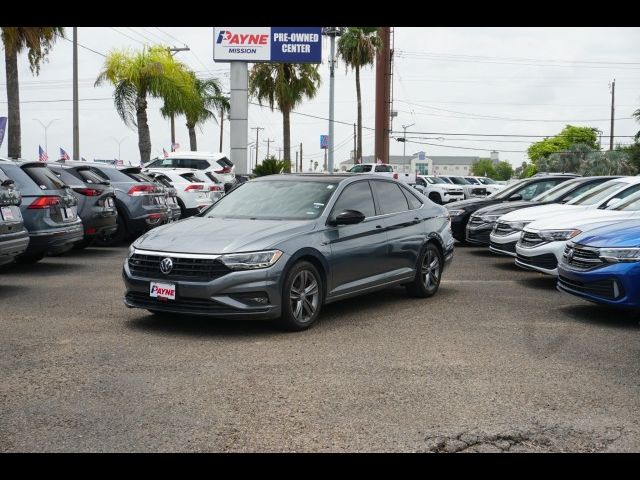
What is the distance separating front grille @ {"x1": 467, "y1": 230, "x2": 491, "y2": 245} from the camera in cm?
1444

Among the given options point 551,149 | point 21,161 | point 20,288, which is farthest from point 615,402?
point 551,149

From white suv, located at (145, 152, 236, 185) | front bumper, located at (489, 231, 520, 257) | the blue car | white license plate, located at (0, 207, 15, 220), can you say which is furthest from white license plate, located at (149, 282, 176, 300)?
white suv, located at (145, 152, 236, 185)

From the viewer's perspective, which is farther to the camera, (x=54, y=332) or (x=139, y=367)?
(x=54, y=332)

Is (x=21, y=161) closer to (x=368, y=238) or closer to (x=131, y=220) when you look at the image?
(x=131, y=220)

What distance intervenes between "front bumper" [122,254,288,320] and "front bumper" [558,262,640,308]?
133 inches

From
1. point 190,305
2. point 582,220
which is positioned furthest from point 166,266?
point 582,220

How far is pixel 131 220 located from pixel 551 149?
118177 mm

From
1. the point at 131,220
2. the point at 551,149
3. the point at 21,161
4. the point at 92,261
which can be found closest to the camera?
the point at 21,161

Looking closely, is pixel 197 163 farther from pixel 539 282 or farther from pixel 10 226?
pixel 539 282

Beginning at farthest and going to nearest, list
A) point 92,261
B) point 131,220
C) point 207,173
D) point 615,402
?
1. point 207,173
2. point 131,220
3. point 92,261
4. point 615,402

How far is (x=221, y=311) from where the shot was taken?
712 centimetres

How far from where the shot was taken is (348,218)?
8047mm

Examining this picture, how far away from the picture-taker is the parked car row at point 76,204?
9.94 meters

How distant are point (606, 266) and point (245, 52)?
28095 mm
